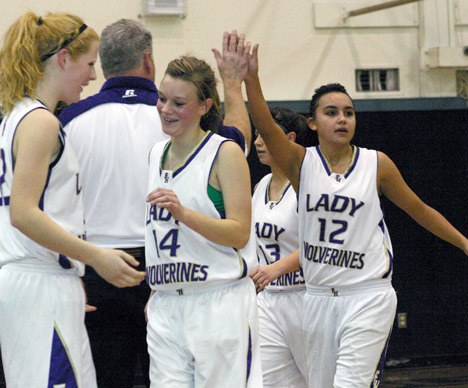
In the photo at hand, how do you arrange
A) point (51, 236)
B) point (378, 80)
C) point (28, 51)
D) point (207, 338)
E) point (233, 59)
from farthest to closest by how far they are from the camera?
point (378, 80) < point (233, 59) < point (207, 338) < point (28, 51) < point (51, 236)

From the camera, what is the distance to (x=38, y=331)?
3.16 m

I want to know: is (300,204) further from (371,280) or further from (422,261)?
(422,261)

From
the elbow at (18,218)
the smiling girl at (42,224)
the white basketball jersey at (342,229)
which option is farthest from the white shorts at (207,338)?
the white basketball jersey at (342,229)

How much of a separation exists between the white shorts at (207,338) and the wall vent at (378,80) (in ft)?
16.9

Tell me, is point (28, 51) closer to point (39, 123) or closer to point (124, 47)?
point (39, 123)

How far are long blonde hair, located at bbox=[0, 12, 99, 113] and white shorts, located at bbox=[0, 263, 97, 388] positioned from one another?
1.97ft

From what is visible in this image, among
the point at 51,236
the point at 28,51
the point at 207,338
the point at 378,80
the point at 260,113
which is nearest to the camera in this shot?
the point at 51,236

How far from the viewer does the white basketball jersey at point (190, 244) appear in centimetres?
359

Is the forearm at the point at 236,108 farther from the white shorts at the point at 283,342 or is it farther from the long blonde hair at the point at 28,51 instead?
the white shorts at the point at 283,342

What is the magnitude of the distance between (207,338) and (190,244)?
348mm

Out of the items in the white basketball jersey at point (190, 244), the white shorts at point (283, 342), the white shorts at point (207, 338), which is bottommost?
the white shorts at point (283, 342)

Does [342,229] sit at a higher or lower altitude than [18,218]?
lower

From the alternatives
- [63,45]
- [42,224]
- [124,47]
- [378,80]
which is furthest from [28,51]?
[378,80]

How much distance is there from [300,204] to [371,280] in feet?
1.68
